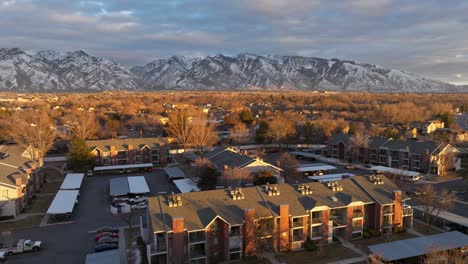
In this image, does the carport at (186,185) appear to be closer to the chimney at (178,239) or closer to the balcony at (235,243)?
the balcony at (235,243)

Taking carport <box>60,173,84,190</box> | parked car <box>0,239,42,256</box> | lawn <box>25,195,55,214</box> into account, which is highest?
carport <box>60,173,84,190</box>

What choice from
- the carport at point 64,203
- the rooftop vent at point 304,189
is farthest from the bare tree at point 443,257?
the carport at point 64,203

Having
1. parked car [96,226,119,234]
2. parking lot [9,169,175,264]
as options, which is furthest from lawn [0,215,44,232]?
parked car [96,226,119,234]

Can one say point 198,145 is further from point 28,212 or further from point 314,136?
point 28,212

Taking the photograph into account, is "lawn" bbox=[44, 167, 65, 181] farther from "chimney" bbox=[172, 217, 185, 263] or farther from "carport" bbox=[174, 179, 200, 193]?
"chimney" bbox=[172, 217, 185, 263]

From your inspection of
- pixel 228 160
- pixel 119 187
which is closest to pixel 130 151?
pixel 119 187

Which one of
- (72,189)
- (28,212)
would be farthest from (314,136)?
(28,212)

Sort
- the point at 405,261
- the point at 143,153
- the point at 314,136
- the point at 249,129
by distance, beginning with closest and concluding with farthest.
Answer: the point at 405,261 → the point at 143,153 → the point at 314,136 → the point at 249,129
